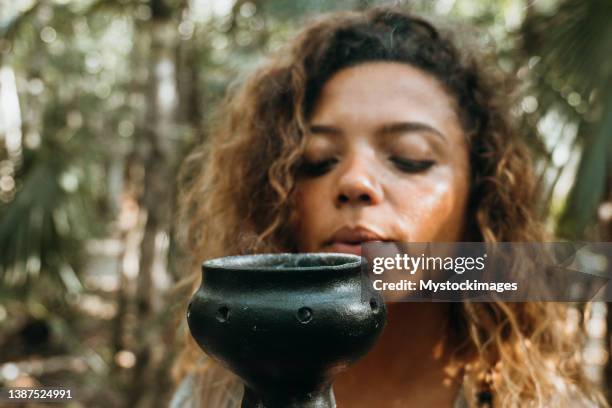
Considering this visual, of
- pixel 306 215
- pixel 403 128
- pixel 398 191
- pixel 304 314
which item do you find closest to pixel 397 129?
pixel 403 128

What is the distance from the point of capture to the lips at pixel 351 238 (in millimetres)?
1015

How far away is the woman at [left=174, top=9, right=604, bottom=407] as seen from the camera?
113 centimetres

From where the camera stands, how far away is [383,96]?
1.18 m

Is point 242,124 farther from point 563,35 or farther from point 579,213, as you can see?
point 563,35

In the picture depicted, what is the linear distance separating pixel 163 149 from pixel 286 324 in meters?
2.58

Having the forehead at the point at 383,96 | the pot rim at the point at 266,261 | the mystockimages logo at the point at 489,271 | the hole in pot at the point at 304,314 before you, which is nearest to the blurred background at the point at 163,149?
the mystockimages logo at the point at 489,271

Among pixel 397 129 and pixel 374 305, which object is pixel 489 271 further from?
pixel 374 305

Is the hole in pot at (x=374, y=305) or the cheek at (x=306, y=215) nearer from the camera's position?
the hole in pot at (x=374, y=305)

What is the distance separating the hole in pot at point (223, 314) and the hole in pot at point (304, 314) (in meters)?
0.08

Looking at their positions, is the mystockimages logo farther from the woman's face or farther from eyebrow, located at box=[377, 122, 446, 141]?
eyebrow, located at box=[377, 122, 446, 141]

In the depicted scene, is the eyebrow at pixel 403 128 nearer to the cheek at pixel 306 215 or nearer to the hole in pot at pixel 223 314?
the cheek at pixel 306 215

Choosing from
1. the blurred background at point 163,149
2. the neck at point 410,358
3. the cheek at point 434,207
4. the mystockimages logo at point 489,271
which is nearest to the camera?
the mystockimages logo at point 489,271

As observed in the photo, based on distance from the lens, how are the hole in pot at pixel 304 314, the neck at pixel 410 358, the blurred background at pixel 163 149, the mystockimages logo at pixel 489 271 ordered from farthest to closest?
the blurred background at pixel 163 149
the neck at pixel 410 358
the mystockimages logo at pixel 489 271
the hole in pot at pixel 304 314

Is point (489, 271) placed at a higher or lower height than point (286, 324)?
lower
